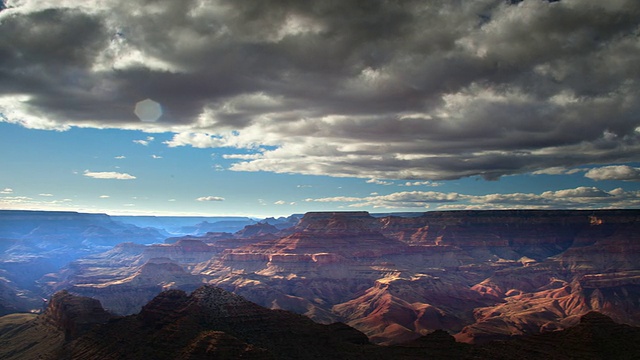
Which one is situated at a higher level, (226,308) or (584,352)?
(226,308)

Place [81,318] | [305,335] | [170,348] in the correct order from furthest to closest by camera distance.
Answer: [81,318] → [305,335] → [170,348]

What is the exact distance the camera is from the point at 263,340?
317 feet

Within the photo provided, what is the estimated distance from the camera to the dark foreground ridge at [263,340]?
292 feet

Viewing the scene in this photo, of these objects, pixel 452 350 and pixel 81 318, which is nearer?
pixel 452 350

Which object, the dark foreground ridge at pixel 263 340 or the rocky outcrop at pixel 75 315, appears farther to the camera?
the rocky outcrop at pixel 75 315

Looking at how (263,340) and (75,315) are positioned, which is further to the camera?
(75,315)

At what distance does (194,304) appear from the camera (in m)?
107

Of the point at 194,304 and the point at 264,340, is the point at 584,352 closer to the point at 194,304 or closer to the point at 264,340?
the point at 264,340

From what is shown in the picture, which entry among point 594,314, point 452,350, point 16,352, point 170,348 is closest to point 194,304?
point 170,348

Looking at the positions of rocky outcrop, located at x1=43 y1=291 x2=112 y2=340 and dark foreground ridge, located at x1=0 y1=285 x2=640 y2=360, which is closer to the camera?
dark foreground ridge, located at x1=0 y1=285 x2=640 y2=360

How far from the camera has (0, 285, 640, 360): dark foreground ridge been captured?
8906 cm

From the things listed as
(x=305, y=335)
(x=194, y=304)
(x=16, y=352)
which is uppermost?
(x=194, y=304)

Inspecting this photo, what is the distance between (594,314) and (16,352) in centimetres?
16228

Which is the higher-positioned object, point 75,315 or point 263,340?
point 75,315
